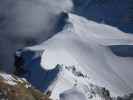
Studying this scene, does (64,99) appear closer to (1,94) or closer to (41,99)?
(41,99)

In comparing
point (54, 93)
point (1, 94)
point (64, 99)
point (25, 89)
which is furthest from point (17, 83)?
point (54, 93)

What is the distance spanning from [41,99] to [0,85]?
7.40m

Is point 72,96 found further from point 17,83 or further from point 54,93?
point 54,93

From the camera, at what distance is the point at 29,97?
6869cm

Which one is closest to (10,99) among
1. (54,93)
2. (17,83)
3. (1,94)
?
(1,94)

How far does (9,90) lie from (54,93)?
133 m

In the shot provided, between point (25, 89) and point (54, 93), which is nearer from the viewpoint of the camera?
point (25, 89)

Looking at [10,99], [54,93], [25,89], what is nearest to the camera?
[10,99]

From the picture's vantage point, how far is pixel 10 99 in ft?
213

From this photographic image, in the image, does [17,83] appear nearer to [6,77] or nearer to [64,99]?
[6,77]

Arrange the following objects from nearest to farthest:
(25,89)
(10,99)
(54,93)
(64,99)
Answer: (10,99)
(25,89)
(64,99)
(54,93)

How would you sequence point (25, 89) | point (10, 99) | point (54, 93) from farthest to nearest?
point (54, 93)
point (25, 89)
point (10, 99)

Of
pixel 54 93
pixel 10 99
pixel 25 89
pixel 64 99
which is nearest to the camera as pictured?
pixel 10 99

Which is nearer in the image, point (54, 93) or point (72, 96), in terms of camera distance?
point (72, 96)
